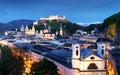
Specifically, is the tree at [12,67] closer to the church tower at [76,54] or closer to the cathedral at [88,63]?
the church tower at [76,54]

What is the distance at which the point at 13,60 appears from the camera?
262 ft

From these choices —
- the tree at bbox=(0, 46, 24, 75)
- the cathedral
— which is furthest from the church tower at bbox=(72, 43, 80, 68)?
the tree at bbox=(0, 46, 24, 75)

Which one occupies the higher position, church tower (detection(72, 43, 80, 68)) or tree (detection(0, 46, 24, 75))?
church tower (detection(72, 43, 80, 68))

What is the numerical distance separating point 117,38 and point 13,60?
28.8 metres

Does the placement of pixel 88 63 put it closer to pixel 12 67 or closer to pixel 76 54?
pixel 76 54

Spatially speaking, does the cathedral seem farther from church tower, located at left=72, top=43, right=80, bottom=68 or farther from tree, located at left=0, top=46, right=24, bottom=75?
tree, located at left=0, top=46, right=24, bottom=75

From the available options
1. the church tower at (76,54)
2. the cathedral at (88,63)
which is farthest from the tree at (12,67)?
the cathedral at (88,63)

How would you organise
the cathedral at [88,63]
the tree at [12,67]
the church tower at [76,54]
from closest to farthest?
the cathedral at [88,63]
the church tower at [76,54]
the tree at [12,67]

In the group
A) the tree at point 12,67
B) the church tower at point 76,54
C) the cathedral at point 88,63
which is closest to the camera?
the cathedral at point 88,63

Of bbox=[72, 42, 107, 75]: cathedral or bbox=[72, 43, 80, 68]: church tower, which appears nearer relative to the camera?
bbox=[72, 42, 107, 75]: cathedral

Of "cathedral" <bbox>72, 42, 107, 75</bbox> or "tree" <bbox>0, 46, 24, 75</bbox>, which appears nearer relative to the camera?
"cathedral" <bbox>72, 42, 107, 75</bbox>

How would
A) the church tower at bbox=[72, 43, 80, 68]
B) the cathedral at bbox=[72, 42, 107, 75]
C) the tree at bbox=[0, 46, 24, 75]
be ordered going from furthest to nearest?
the tree at bbox=[0, 46, 24, 75] → the church tower at bbox=[72, 43, 80, 68] → the cathedral at bbox=[72, 42, 107, 75]


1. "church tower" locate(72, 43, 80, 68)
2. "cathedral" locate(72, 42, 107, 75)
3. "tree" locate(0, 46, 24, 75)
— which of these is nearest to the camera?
"cathedral" locate(72, 42, 107, 75)

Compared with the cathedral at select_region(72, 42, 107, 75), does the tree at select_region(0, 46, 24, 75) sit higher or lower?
lower
